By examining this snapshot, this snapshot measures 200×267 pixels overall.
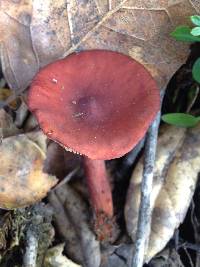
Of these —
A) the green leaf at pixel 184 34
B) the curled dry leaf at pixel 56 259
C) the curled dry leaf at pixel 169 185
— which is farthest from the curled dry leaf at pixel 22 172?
the green leaf at pixel 184 34

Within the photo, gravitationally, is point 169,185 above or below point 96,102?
below

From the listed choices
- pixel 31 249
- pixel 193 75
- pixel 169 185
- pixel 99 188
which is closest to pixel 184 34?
pixel 193 75

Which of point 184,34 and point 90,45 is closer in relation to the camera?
point 184,34

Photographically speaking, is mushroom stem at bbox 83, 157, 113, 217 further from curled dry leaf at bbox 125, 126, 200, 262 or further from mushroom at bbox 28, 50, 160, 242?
mushroom at bbox 28, 50, 160, 242

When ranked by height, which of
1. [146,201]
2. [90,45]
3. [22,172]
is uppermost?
[90,45]

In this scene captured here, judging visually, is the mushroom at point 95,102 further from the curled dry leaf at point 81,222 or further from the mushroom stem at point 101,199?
the curled dry leaf at point 81,222

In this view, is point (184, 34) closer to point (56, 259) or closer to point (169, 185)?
point (169, 185)

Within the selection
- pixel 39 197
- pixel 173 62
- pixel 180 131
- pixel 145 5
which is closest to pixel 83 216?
pixel 39 197
